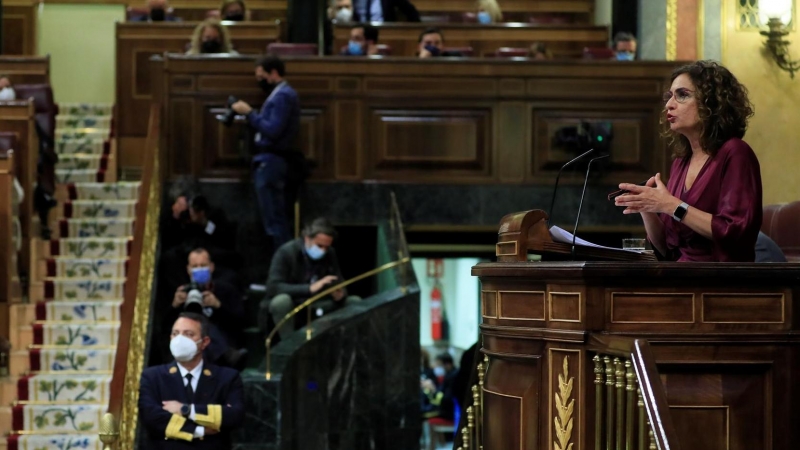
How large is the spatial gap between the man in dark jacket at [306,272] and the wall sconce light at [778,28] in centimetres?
392

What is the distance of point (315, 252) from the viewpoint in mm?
8430

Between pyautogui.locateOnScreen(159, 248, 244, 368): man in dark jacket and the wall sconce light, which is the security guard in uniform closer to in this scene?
pyautogui.locateOnScreen(159, 248, 244, 368): man in dark jacket

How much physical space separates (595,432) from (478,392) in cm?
86

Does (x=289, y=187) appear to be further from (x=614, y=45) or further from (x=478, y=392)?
(x=478, y=392)

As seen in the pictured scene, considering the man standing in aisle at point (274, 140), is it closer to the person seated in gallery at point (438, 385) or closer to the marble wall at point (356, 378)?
the marble wall at point (356, 378)

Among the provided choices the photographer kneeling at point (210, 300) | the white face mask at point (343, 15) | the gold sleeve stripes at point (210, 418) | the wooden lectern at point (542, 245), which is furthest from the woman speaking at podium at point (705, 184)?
the white face mask at point (343, 15)

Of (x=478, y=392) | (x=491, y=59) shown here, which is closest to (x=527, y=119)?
(x=491, y=59)

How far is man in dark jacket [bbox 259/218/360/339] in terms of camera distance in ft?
27.1

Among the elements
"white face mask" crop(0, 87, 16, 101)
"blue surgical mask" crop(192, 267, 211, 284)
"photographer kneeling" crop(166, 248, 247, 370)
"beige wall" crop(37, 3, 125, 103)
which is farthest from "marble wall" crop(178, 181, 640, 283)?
"beige wall" crop(37, 3, 125, 103)

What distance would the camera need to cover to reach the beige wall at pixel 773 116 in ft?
33.5

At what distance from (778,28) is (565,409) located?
291 inches

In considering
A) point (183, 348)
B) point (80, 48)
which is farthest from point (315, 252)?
point (80, 48)

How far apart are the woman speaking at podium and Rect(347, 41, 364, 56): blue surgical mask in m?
6.50

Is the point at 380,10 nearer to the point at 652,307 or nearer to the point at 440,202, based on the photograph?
the point at 440,202
